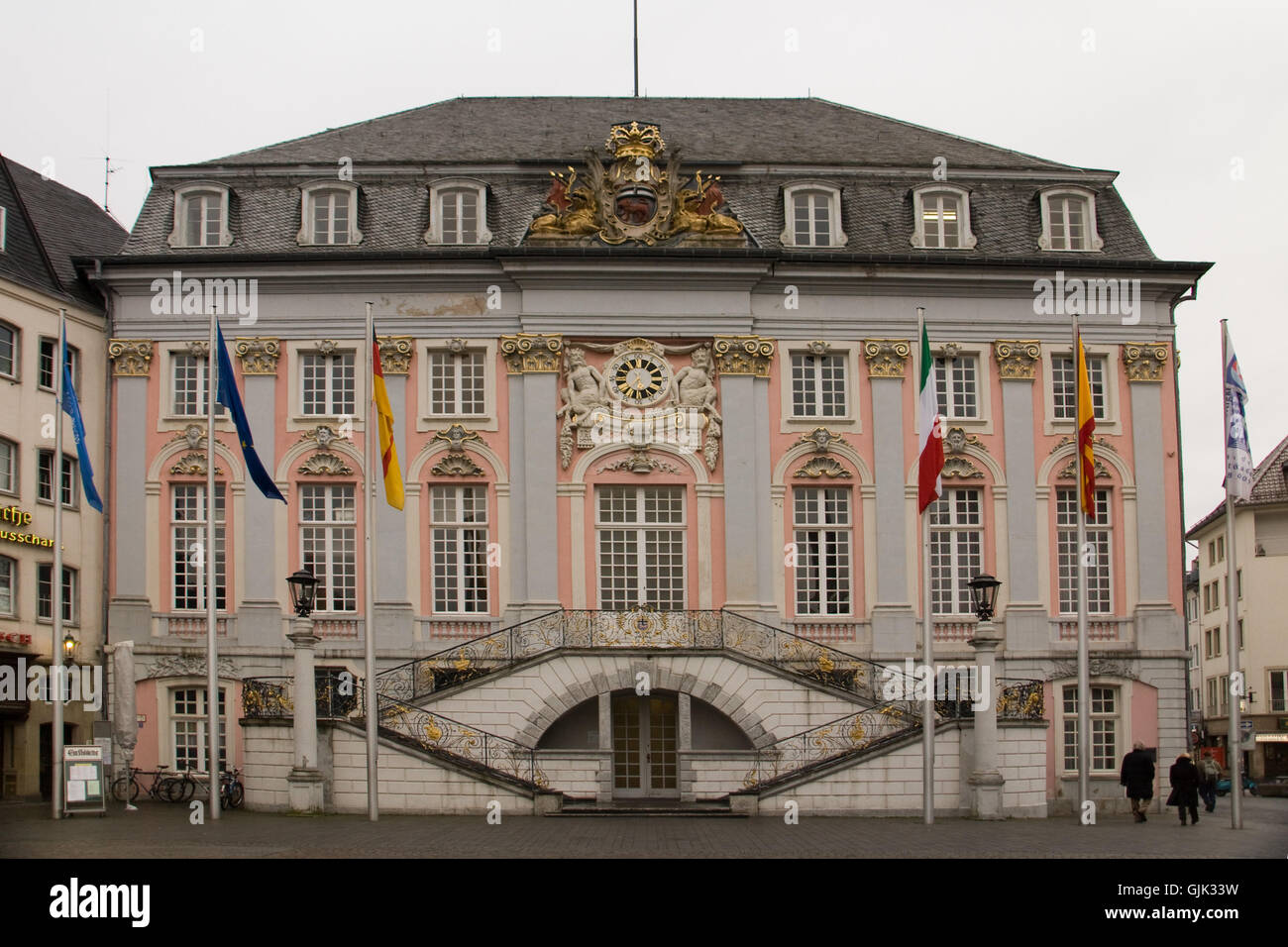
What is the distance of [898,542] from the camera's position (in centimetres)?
3978

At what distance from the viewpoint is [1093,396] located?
134 ft

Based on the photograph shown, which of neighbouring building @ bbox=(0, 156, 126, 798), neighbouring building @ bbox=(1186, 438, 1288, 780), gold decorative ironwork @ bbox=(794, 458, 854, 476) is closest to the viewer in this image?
neighbouring building @ bbox=(0, 156, 126, 798)

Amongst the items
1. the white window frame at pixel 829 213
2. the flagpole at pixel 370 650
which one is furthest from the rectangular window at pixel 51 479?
the white window frame at pixel 829 213

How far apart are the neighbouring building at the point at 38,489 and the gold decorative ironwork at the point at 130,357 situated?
1.86 feet

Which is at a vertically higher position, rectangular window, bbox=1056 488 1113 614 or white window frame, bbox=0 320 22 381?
white window frame, bbox=0 320 22 381

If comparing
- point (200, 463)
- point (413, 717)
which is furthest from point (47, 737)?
point (413, 717)

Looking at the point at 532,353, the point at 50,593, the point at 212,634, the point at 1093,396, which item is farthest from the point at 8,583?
the point at 1093,396

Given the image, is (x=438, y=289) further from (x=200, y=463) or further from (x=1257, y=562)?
(x=1257, y=562)

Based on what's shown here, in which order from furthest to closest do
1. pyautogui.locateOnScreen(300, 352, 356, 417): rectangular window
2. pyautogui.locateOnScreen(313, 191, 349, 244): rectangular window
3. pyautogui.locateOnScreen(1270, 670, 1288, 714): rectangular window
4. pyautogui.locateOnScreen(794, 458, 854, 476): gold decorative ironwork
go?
pyautogui.locateOnScreen(1270, 670, 1288, 714): rectangular window < pyautogui.locateOnScreen(313, 191, 349, 244): rectangular window < pyautogui.locateOnScreen(300, 352, 356, 417): rectangular window < pyautogui.locateOnScreen(794, 458, 854, 476): gold decorative ironwork

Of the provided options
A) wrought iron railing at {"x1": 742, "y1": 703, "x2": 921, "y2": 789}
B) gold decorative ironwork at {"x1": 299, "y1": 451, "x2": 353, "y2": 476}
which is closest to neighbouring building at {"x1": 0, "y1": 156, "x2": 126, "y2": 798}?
gold decorative ironwork at {"x1": 299, "y1": 451, "x2": 353, "y2": 476}

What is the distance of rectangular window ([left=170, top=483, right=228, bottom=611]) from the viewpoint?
3928 centimetres

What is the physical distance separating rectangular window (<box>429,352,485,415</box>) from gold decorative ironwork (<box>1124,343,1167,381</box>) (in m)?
14.6

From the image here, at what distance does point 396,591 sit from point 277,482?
3.64m

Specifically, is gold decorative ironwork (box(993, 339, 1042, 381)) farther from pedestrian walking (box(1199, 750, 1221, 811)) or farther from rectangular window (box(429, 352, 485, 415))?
rectangular window (box(429, 352, 485, 415))
